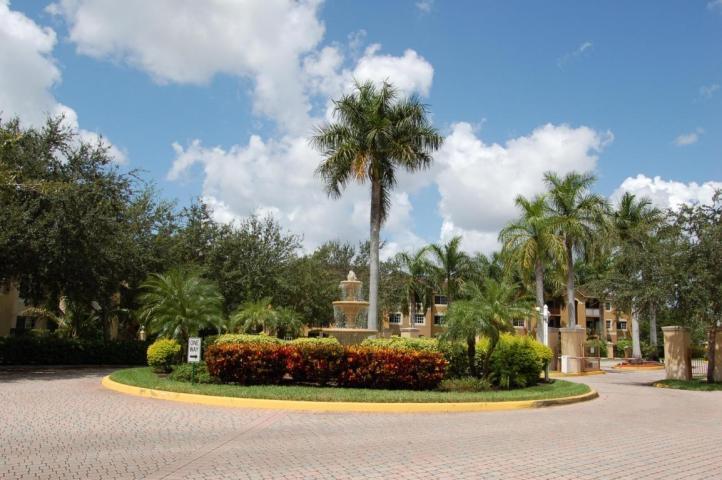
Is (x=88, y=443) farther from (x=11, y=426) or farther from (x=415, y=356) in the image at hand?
(x=415, y=356)

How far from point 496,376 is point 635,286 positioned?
8937mm

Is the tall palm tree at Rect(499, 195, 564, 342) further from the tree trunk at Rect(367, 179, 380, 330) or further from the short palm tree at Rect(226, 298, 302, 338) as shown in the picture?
the short palm tree at Rect(226, 298, 302, 338)

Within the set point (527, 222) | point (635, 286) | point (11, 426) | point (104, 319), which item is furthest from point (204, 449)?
point (527, 222)

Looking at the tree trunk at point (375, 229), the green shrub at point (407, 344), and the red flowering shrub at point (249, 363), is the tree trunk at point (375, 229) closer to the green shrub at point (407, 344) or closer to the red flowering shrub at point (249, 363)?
the green shrub at point (407, 344)

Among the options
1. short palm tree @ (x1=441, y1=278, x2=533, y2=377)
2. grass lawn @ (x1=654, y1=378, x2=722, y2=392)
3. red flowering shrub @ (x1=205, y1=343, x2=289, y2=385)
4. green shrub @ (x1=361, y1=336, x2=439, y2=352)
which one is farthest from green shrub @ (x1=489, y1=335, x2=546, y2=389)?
grass lawn @ (x1=654, y1=378, x2=722, y2=392)

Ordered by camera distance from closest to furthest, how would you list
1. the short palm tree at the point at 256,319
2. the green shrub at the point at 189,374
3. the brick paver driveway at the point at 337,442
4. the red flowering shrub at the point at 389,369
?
the brick paver driveway at the point at 337,442 → the red flowering shrub at the point at 389,369 → the green shrub at the point at 189,374 → the short palm tree at the point at 256,319

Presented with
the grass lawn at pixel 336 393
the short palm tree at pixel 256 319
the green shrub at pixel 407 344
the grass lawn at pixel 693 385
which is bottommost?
the grass lawn at pixel 693 385

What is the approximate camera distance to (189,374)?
16.8m

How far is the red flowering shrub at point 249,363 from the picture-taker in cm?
1552

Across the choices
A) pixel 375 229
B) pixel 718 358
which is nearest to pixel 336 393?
pixel 375 229

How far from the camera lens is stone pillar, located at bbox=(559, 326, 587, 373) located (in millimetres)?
29156

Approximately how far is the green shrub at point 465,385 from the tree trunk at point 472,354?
687mm

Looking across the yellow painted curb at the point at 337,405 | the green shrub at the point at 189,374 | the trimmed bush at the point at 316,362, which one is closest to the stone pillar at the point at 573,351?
the yellow painted curb at the point at 337,405

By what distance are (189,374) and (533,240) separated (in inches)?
828
